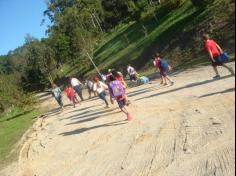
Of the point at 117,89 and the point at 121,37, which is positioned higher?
the point at 121,37

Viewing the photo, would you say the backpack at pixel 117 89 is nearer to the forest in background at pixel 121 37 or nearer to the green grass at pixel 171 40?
the forest in background at pixel 121 37

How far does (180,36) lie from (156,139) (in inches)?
917

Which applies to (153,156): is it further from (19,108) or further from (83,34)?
(83,34)

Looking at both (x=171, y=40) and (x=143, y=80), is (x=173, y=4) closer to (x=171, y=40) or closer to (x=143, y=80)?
(x=171, y=40)

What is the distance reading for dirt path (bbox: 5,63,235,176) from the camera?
1024 centimetres

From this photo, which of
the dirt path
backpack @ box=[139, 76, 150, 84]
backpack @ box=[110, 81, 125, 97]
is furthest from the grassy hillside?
backpack @ box=[110, 81, 125, 97]

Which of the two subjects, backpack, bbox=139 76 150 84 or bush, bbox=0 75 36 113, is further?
bush, bbox=0 75 36 113

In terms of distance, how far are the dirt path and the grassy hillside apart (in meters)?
3.71

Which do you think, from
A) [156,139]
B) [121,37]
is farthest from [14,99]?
[156,139]

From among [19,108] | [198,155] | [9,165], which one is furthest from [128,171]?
[19,108]

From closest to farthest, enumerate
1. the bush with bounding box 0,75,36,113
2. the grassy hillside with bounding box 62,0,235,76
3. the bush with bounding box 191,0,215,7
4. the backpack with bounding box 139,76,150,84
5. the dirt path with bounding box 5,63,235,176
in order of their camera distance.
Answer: the dirt path with bounding box 5,63,235,176
the backpack with bounding box 139,76,150,84
the grassy hillside with bounding box 62,0,235,76
the bush with bounding box 191,0,215,7
the bush with bounding box 0,75,36,113

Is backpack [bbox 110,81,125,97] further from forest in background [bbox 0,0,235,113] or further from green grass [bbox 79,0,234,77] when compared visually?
green grass [bbox 79,0,234,77]

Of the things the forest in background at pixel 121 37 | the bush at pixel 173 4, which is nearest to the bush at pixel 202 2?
the forest in background at pixel 121 37

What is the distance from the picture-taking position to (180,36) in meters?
35.3
